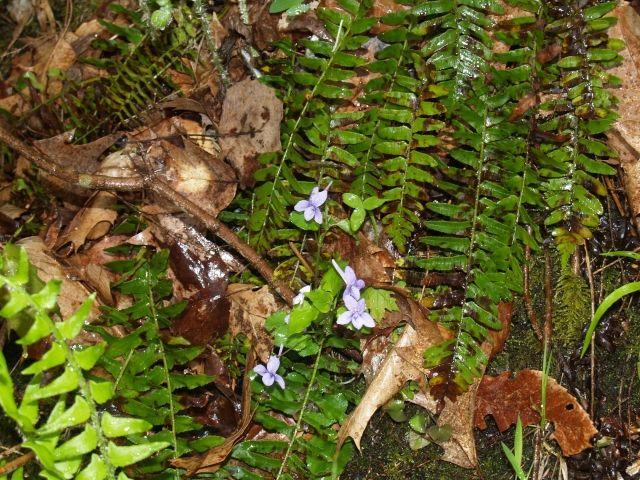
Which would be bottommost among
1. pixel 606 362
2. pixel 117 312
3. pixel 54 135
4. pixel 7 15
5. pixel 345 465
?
pixel 345 465

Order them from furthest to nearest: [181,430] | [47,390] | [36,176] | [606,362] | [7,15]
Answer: [7,15]
[36,176]
[606,362]
[181,430]
[47,390]

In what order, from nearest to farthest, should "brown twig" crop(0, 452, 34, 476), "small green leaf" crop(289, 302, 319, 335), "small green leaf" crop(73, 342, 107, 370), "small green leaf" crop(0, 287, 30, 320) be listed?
"small green leaf" crop(0, 287, 30, 320) < "small green leaf" crop(73, 342, 107, 370) < "brown twig" crop(0, 452, 34, 476) < "small green leaf" crop(289, 302, 319, 335)

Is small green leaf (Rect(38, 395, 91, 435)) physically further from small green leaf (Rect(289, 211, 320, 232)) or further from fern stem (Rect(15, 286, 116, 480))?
small green leaf (Rect(289, 211, 320, 232))

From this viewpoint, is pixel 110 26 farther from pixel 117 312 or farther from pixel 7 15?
pixel 117 312

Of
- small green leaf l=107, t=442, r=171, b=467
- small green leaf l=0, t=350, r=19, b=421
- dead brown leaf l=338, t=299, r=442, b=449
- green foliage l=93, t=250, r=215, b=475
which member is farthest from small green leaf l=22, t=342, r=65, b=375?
dead brown leaf l=338, t=299, r=442, b=449

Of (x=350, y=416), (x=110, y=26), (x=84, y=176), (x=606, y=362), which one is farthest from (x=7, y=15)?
(x=606, y=362)

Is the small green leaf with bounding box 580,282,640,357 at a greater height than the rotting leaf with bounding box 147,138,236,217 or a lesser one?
lesser

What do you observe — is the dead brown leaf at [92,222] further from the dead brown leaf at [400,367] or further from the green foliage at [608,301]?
the green foliage at [608,301]
